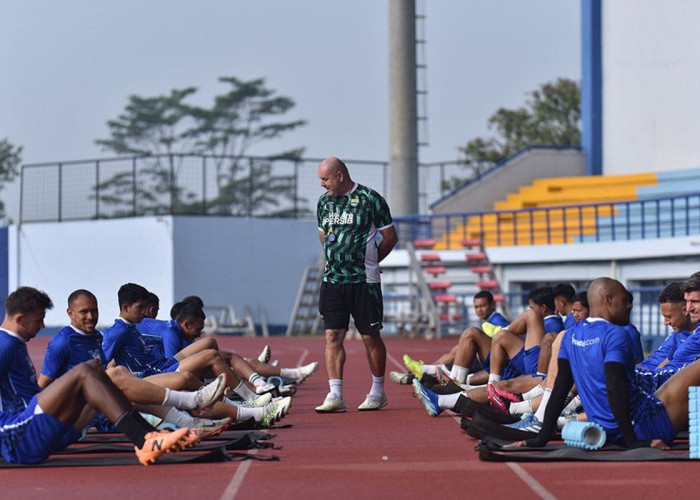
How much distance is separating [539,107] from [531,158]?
14.4 metres

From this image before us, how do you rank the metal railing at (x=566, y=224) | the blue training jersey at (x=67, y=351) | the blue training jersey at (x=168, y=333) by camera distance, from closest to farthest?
the blue training jersey at (x=67, y=351) < the blue training jersey at (x=168, y=333) < the metal railing at (x=566, y=224)

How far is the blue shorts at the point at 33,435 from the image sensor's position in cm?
768

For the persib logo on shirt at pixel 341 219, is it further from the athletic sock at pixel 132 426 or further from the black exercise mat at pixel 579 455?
the athletic sock at pixel 132 426

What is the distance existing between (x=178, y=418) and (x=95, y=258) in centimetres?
2881

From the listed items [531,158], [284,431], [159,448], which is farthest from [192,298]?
[531,158]

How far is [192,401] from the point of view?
903 cm

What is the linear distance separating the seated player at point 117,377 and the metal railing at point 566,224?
54.2ft

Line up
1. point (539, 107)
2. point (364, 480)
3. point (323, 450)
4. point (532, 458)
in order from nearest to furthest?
1. point (364, 480)
2. point (532, 458)
3. point (323, 450)
4. point (539, 107)

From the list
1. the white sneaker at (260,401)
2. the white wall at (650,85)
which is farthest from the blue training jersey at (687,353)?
the white wall at (650,85)

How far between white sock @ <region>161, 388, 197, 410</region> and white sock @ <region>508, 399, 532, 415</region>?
2.44 m

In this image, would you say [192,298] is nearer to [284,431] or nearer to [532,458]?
[284,431]

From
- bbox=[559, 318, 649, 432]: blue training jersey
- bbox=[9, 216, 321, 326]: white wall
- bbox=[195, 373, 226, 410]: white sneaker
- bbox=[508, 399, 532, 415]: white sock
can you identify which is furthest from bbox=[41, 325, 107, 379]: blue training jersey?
bbox=[9, 216, 321, 326]: white wall

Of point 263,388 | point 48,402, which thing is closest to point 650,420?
point 48,402

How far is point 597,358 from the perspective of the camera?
7.87m
